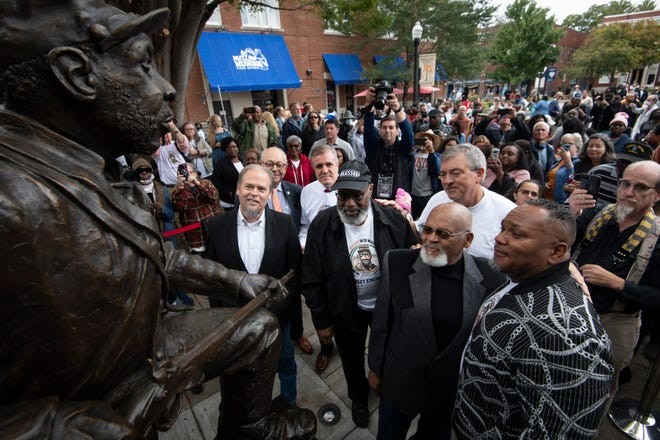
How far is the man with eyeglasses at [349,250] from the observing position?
243 cm

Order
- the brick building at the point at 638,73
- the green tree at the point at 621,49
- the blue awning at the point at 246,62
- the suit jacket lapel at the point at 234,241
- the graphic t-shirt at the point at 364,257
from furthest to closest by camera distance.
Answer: the brick building at the point at 638,73, the green tree at the point at 621,49, the blue awning at the point at 246,62, the suit jacket lapel at the point at 234,241, the graphic t-shirt at the point at 364,257

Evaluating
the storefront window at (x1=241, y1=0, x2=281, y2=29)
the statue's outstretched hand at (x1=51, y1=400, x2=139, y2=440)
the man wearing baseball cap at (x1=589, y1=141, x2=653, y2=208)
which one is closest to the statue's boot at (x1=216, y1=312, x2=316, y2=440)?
the statue's outstretched hand at (x1=51, y1=400, x2=139, y2=440)

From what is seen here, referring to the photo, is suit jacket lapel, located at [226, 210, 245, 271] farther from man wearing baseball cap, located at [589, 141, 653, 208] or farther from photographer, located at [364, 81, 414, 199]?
man wearing baseball cap, located at [589, 141, 653, 208]

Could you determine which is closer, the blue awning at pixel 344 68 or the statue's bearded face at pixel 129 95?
the statue's bearded face at pixel 129 95

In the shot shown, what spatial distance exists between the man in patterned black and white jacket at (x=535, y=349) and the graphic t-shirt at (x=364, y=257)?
2.78 ft

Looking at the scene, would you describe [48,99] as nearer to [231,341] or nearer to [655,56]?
[231,341]

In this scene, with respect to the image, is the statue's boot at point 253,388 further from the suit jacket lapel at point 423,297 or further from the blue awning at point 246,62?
the blue awning at point 246,62

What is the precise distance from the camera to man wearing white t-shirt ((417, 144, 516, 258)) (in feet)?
8.23

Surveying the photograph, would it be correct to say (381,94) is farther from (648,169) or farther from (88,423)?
(88,423)

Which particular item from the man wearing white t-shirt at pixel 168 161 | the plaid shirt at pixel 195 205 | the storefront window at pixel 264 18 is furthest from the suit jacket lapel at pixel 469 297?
the storefront window at pixel 264 18

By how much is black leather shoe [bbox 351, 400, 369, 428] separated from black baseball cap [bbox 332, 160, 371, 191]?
5.98ft

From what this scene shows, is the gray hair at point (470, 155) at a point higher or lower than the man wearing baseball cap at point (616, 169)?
higher

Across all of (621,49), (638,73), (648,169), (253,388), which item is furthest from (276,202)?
(638,73)

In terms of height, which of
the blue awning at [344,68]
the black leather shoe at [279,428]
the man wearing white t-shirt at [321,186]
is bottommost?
the black leather shoe at [279,428]
